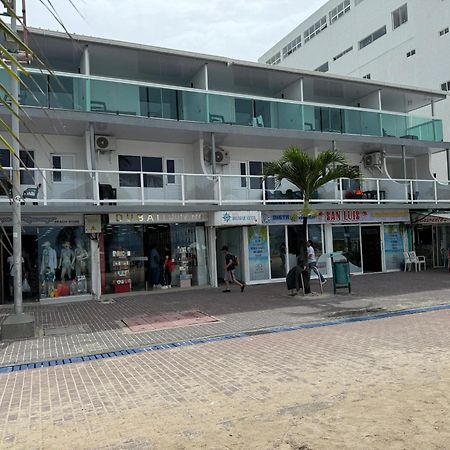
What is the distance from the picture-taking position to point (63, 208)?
14703 millimetres

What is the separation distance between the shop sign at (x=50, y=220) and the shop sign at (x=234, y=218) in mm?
4682

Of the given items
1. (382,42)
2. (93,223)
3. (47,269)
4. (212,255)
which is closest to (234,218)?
(212,255)

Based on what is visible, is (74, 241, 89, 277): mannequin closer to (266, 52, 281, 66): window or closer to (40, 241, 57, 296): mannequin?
(40, 241, 57, 296): mannequin

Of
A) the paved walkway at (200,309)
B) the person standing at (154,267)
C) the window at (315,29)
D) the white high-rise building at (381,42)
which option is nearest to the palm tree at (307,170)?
the paved walkway at (200,309)

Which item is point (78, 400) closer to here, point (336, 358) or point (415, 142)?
point (336, 358)

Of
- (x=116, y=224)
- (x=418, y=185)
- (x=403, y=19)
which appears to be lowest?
(x=116, y=224)

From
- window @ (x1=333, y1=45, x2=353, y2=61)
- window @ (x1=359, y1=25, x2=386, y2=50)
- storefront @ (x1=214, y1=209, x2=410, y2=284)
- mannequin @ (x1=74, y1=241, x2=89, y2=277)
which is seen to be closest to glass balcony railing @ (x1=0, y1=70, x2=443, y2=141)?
storefront @ (x1=214, y1=209, x2=410, y2=284)

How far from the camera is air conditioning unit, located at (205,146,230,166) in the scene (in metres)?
19.1

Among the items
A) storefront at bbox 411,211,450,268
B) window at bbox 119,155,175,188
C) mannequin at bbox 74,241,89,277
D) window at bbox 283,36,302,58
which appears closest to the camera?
mannequin at bbox 74,241,89,277

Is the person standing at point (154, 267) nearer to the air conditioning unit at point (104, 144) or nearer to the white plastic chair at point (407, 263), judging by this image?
the air conditioning unit at point (104, 144)

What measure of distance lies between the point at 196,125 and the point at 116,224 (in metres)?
4.64

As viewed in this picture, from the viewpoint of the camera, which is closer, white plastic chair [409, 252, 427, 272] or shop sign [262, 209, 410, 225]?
shop sign [262, 209, 410, 225]

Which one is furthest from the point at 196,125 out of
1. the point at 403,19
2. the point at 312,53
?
the point at 312,53

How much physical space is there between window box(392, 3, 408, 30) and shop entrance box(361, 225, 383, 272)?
61.1 feet
